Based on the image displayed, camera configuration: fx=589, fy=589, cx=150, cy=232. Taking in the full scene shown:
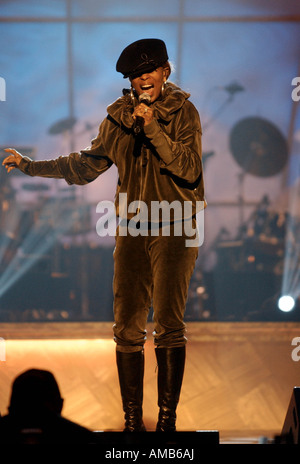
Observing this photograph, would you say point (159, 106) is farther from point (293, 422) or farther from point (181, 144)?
point (293, 422)

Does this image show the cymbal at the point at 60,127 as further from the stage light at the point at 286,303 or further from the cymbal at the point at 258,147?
the stage light at the point at 286,303

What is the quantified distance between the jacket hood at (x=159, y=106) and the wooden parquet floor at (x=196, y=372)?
4.85 ft

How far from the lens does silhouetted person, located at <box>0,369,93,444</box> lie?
1.55m

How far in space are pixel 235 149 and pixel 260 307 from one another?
132 centimetres

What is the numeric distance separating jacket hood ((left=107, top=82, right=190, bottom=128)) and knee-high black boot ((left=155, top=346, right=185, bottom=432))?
36.2 inches

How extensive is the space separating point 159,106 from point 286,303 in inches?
110

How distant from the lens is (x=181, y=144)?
227 centimetres

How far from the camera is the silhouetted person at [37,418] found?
1.55m

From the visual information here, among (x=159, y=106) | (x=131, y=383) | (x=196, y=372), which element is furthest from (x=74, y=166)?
(x=196, y=372)

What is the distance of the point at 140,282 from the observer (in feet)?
7.80

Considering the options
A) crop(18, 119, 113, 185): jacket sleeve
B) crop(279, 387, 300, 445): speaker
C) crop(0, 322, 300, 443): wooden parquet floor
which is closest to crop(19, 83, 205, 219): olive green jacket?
crop(18, 119, 113, 185): jacket sleeve

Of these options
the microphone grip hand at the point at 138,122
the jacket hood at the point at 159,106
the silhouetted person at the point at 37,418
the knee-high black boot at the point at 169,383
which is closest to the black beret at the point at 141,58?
the jacket hood at the point at 159,106
